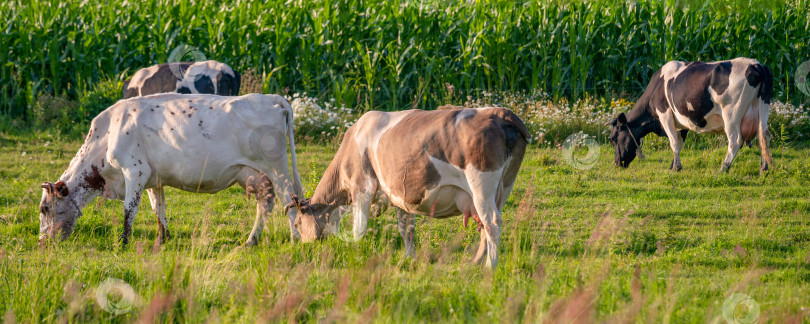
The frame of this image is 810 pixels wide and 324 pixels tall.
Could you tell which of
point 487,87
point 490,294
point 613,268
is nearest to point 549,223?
point 613,268

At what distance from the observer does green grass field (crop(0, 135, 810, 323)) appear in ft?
17.3

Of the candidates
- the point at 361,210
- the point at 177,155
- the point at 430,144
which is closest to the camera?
the point at 430,144

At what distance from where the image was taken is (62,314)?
534cm

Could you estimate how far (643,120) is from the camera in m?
13.2

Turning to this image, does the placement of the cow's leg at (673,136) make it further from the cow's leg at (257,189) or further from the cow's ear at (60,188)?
the cow's ear at (60,188)

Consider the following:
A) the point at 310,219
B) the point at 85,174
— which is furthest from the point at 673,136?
the point at 85,174

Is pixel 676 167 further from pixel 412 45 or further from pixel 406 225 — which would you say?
pixel 412 45

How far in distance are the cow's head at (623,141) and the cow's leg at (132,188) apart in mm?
7111

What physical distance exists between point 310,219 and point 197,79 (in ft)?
17.9

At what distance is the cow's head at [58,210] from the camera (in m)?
8.06

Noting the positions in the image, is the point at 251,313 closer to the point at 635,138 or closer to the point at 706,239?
the point at 706,239

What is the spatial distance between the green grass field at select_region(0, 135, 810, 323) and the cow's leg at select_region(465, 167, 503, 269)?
5.5 inches

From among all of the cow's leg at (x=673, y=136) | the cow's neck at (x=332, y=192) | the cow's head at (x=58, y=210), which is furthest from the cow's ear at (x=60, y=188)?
the cow's leg at (x=673, y=136)

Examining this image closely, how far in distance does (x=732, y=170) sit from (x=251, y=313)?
27.6 feet
